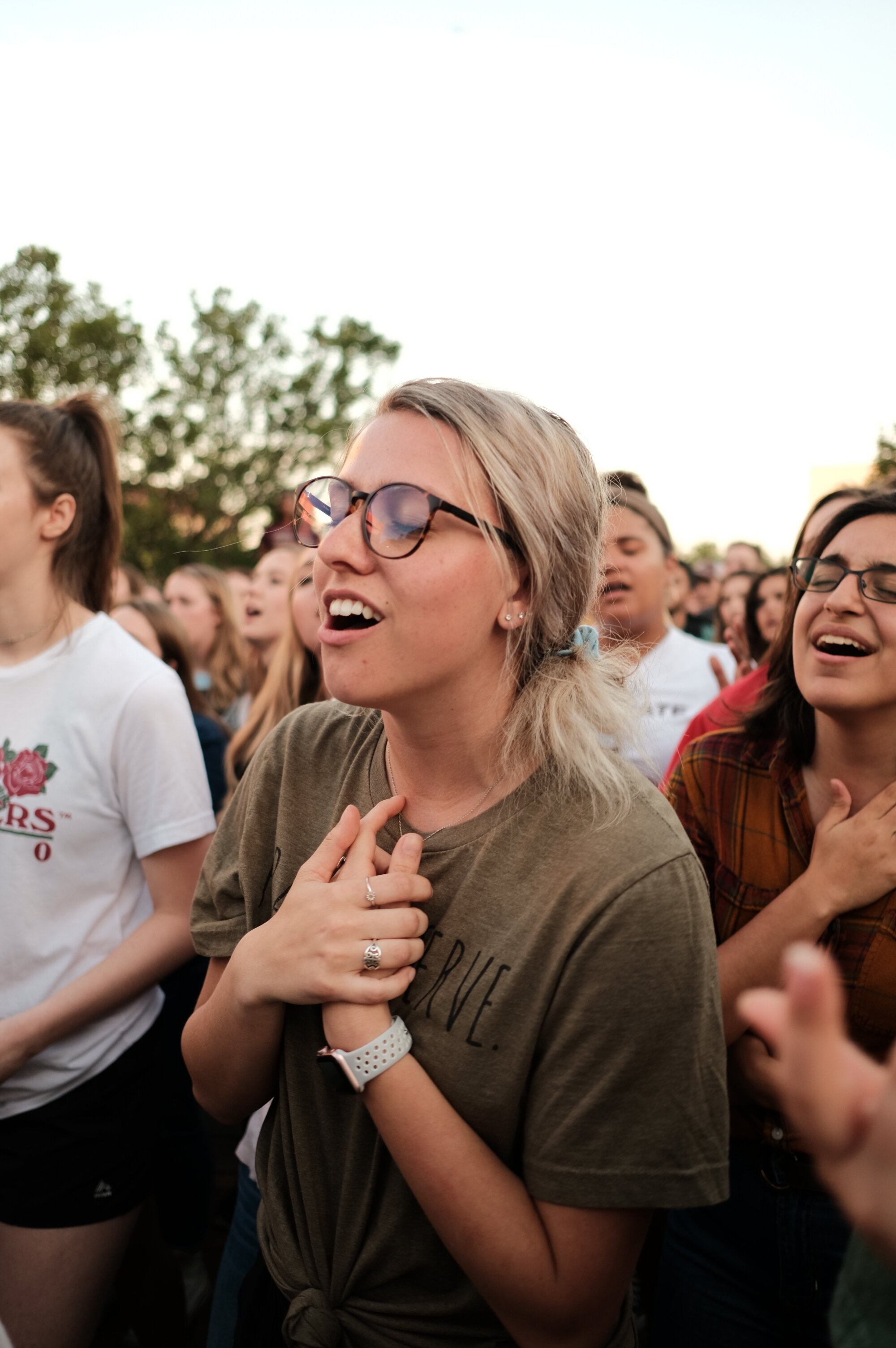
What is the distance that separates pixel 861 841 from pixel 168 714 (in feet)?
5.51

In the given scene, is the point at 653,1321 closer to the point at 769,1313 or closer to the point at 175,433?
the point at 769,1313

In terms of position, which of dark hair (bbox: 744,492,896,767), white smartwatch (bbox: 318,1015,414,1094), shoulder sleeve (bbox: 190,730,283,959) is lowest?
white smartwatch (bbox: 318,1015,414,1094)

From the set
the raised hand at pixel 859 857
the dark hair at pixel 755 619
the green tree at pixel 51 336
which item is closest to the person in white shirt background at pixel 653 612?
the dark hair at pixel 755 619

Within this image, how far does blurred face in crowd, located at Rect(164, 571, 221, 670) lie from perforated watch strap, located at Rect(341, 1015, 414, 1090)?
4.89 m

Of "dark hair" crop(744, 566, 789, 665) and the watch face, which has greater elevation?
"dark hair" crop(744, 566, 789, 665)

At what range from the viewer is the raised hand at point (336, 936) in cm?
138

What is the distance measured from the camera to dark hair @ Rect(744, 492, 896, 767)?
203 centimetres

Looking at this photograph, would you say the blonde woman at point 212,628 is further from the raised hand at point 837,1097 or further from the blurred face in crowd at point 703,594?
the blurred face in crowd at point 703,594

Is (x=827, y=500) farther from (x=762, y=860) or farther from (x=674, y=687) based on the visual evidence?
(x=762, y=860)

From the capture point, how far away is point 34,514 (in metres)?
2.41

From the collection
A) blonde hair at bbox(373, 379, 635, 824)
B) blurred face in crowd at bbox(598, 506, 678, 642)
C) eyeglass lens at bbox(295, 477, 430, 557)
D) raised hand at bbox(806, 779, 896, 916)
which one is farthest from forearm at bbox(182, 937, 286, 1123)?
blurred face in crowd at bbox(598, 506, 678, 642)

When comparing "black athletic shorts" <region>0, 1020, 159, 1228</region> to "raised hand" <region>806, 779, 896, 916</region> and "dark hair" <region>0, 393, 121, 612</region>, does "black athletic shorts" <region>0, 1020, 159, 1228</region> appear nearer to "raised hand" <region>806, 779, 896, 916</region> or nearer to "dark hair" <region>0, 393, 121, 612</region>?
"dark hair" <region>0, 393, 121, 612</region>

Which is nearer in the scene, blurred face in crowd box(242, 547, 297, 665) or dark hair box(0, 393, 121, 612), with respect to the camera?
dark hair box(0, 393, 121, 612)

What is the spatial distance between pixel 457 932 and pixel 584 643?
2.04 ft
